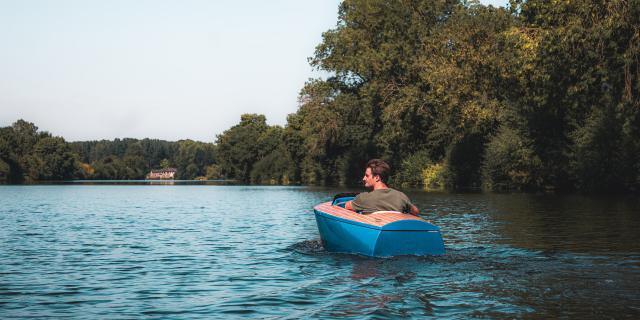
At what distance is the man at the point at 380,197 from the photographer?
1251 cm

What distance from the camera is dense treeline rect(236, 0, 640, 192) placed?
2745 centimetres

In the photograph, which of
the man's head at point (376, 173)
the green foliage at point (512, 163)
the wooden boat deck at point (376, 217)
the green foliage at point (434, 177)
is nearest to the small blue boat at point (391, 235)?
the wooden boat deck at point (376, 217)

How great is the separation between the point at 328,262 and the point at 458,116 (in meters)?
36.0

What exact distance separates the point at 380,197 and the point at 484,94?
109 feet

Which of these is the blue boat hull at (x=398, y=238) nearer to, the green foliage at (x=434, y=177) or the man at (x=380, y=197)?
the man at (x=380, y=197)

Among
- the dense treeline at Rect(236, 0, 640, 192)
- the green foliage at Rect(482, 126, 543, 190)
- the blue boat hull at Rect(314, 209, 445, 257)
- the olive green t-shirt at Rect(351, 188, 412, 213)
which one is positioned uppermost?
the dense treeline at Rect(236, 0, 640, 192)

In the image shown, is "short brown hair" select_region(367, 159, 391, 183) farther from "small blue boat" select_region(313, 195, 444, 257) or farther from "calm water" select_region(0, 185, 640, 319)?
"calm water" select_region(0, 185, 640, 319)

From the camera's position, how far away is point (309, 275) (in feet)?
35.1

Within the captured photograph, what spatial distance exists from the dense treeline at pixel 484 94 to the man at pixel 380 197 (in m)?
16.5

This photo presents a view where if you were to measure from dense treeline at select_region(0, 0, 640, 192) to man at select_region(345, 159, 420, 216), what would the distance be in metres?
16.5

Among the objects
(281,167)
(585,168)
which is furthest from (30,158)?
(585,168)

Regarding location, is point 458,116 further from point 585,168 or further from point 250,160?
point 250,160

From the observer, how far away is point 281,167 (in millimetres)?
99312

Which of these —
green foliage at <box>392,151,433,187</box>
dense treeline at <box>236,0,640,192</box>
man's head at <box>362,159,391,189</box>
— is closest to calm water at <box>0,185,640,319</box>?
man's head at <box>362,159,391,189</box>
